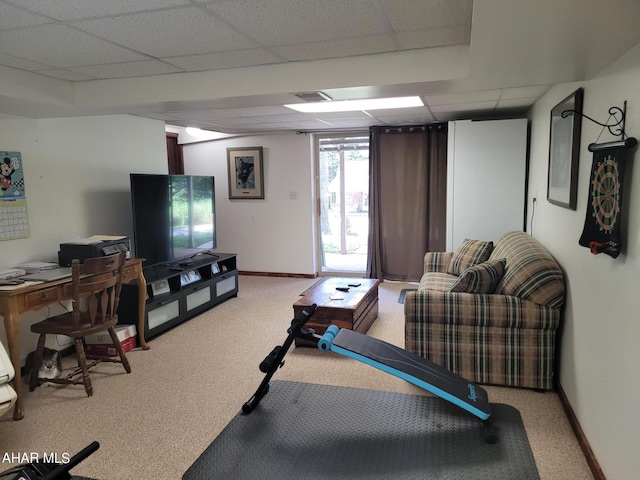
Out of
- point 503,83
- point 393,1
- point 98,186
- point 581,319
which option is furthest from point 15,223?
point 581,319

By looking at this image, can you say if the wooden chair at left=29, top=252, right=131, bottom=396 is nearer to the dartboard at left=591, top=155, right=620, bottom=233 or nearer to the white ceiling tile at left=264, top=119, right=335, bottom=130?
the white ceiling tile at left=264, top=119, right=335, bottom=130

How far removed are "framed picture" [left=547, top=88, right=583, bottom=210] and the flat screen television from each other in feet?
11.3

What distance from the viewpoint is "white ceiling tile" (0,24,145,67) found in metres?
2.12

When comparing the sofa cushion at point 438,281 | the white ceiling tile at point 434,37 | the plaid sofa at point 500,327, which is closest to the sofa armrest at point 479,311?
the plaid sofa at point 500,327

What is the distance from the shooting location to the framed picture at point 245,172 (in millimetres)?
6387

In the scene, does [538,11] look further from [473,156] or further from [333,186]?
[333,186]

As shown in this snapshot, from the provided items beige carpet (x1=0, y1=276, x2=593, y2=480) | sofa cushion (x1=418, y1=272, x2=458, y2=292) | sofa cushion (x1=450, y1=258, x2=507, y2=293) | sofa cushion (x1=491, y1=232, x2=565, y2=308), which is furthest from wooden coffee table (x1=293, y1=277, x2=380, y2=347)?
sofa cushion (x1=491, y1=232, x2=565, y2=308)

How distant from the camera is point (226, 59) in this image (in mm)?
2652

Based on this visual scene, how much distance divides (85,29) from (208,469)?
218 cm

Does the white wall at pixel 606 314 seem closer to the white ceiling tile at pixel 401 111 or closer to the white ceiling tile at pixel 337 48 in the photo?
the white ceiling tile at pixel 337 48

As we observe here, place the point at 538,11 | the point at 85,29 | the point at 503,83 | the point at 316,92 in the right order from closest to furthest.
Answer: the point at 538,11
the point at 85,29
the point at 503,83
the point at 316,92

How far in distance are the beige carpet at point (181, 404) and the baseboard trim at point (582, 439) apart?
3 centimetres

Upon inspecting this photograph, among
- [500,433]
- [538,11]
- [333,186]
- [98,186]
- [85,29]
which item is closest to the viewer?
[538,11]

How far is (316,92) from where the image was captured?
2.84 metres
